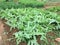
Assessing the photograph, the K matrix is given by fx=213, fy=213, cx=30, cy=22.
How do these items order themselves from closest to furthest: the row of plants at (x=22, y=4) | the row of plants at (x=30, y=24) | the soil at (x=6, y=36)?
1. the row of plants at (x=30, y=24)
2. the soil at (x=6, y=36)
3. the row of plants at (x=22, y=4)

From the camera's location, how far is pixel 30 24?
6.18m

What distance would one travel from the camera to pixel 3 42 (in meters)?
5.81

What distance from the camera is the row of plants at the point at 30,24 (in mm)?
5595

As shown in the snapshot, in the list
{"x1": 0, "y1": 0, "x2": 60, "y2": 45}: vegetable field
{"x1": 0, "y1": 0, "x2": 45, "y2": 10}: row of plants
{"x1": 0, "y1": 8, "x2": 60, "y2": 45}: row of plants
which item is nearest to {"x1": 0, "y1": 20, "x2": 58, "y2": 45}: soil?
{"x1": 0, "y1": 0, "x2": 60, "y2": 45}: vegetable field

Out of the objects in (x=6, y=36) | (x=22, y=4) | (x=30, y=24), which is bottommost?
(x=22, y=4)

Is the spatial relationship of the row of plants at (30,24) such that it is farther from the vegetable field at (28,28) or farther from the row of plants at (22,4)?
the row of plants at (22,4)

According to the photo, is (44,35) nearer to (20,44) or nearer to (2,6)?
(20,44)

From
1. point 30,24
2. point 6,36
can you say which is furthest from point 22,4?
point 6,36

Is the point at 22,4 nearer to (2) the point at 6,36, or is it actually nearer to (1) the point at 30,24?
(1) the point at 30,24

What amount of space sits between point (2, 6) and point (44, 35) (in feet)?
13.4

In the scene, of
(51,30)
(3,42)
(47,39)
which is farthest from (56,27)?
(3,42)

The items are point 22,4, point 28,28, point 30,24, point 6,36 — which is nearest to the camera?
point 28,28

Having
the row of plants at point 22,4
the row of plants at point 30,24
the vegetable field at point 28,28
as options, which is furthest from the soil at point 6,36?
the row of plants at point 22,4

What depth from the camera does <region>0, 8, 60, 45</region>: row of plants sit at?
5.59 meters
